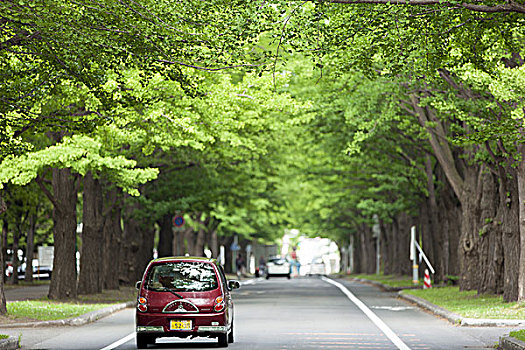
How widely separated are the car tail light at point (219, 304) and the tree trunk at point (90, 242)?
17.2 metres

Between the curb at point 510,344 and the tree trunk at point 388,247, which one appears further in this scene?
the tree trunk at point 388,247

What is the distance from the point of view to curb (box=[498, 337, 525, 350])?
14.2 meters

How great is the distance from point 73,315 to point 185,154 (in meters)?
13.0

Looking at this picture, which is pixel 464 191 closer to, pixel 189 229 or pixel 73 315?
pixel 73 315

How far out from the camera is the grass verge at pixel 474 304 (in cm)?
2172

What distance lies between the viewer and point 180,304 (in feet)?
50.7

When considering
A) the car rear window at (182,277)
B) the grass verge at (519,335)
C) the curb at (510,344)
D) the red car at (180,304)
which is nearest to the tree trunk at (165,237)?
the car rear window at (182,277)

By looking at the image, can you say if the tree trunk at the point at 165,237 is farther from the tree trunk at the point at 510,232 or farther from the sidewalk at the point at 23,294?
the tree trunk at the point at 510,232

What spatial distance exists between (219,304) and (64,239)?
14938 mm

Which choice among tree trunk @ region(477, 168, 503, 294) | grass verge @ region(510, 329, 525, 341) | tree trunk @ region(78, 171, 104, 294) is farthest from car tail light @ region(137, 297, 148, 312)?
tree trunk @ region(78, 171, 104, 294)

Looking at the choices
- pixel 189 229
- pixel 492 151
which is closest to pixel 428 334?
pixel 492 151

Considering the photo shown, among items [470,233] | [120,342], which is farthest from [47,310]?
[470,233]

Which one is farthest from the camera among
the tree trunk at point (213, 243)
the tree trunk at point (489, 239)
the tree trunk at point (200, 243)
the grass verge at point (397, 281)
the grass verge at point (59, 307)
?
the tree trunk at point (213, 243)

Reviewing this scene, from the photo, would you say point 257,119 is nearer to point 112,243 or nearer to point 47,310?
point 112,243
